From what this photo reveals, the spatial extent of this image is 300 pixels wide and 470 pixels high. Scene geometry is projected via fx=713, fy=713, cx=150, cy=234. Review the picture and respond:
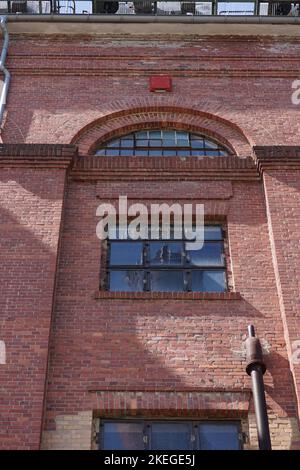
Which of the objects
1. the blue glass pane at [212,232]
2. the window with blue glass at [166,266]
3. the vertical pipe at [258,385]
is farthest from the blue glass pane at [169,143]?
the vertical pipe at [258,385]

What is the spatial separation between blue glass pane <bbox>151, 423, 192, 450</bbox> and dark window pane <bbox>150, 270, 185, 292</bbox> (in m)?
2.21

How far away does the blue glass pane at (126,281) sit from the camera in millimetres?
10398

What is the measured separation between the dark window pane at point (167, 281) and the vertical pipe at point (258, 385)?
1.47 meters

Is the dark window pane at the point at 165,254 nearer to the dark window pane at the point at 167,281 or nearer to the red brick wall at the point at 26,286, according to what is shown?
the dark window pane at the point at 167,281

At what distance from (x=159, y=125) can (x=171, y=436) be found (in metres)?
6.38

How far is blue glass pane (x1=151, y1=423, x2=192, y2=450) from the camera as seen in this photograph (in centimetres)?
856

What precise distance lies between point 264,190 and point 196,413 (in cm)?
424

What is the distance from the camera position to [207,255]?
10891mm

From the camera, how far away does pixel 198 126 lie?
13.1 metres

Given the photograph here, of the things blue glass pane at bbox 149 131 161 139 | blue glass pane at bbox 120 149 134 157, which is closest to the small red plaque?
blue glass pane at bbox 149 131 161 139

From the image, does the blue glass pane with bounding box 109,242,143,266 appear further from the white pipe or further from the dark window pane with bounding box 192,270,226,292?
the white pipe

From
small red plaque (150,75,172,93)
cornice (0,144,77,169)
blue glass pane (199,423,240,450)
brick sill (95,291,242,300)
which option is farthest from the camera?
small red plaque (150,75,172,93)

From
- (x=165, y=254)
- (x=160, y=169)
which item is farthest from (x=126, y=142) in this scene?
(x=165, y=254)

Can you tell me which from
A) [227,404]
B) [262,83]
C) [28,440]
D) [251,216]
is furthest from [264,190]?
[28,440]
